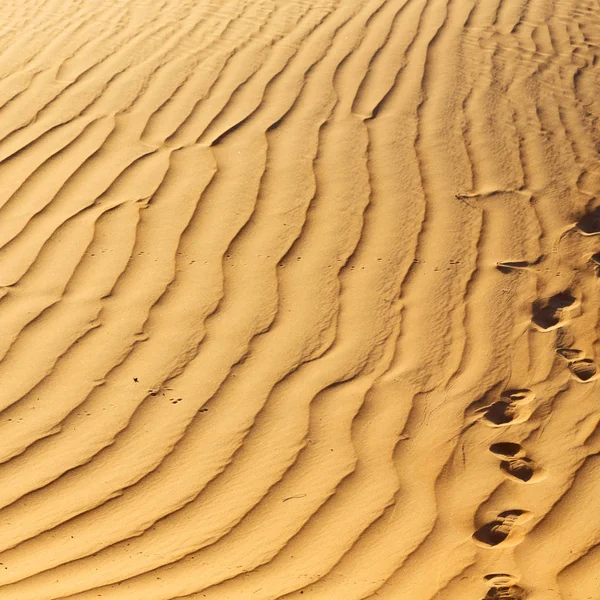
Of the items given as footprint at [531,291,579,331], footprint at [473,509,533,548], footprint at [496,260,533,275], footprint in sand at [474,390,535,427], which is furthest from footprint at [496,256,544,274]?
footprint at [473,509,533,548]

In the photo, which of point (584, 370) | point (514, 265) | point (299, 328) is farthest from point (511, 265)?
point (299, 328)

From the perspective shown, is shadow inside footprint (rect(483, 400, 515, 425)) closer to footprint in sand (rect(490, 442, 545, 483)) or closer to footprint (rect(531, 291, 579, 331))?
footprint in sand (rect(490, 442, 545, 483))

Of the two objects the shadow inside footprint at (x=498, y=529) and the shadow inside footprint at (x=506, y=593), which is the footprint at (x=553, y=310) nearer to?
the shadow inside footprint at (x=498, y=529)

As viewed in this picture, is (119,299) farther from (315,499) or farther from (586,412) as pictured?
(586,412)

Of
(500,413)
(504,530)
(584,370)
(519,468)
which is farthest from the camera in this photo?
(584,370)

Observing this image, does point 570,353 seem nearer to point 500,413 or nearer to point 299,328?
point 500,413

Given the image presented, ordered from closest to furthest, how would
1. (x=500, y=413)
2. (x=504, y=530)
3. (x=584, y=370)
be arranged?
1. (x=504, y=530)
2. (x=500, y=413)
3. (x=584, y=370)

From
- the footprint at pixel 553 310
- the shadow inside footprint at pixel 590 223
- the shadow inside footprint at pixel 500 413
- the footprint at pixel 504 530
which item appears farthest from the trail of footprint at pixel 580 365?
the shadow inside footprint at pixel 590 223

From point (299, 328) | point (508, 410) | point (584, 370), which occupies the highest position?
point (299, 328)
